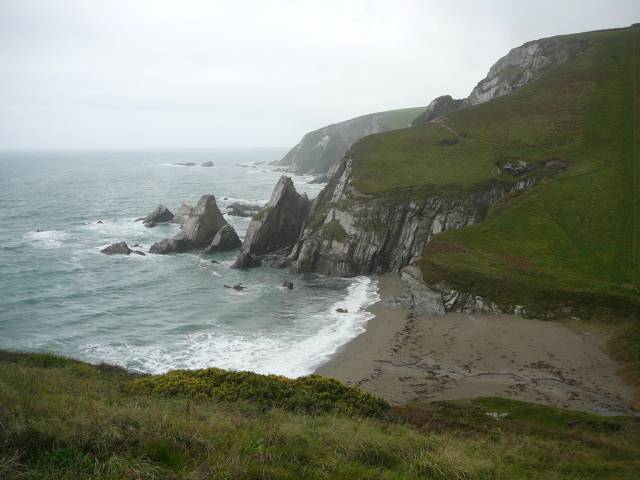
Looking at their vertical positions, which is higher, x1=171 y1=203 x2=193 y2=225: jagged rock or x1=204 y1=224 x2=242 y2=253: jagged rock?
x1=171 y1=203 x2=193 y2=225: jagged rock

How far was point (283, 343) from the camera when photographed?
124 ft

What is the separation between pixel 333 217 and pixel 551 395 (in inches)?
1530

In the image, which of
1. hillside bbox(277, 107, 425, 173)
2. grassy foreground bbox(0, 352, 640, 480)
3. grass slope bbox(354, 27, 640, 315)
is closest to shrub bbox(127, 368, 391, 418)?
grassy foreground bbox(0, 352, 640, 480)

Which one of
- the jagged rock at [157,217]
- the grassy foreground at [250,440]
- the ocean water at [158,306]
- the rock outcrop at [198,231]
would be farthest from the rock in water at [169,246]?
the grassy foreground at [250,440]

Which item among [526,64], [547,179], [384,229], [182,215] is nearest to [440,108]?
[526,64]

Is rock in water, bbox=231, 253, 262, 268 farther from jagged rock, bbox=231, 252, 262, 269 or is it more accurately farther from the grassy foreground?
the grassy foreground

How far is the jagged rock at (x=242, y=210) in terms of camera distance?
96688mm

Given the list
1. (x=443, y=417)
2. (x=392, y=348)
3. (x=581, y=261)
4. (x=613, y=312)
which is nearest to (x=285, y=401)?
(x=443, y=417)

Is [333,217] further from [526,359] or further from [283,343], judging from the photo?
[526,359]

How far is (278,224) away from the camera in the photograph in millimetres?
68125

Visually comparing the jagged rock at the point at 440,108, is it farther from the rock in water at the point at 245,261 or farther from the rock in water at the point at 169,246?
the rock in water at the point at 169,246

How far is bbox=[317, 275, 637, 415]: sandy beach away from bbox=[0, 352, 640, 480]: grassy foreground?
21.5 ft

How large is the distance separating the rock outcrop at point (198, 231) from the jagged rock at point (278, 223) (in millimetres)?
6242

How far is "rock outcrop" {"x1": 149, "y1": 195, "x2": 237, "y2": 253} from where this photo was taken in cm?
6812
